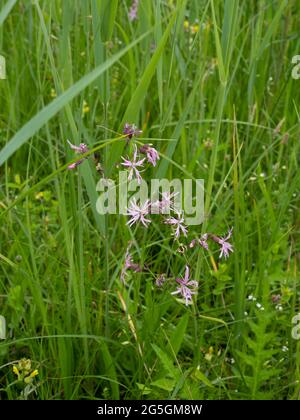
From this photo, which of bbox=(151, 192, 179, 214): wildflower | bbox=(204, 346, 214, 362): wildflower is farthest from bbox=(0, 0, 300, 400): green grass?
bbox=(151, 192, 179, 214): wildflower

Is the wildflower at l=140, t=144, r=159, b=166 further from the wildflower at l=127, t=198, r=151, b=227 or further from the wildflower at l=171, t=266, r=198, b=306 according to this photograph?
the wildflower at l=171, t=266, r=198, b=306

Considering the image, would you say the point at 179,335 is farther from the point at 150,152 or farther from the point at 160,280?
the point at 150,152

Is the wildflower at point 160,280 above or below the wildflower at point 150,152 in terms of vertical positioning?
below

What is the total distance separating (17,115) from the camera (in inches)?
81.7

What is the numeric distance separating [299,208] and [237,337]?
1.39ft

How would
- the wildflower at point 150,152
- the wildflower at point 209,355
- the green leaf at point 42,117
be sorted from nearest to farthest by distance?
the green leaf at point 42,117 → the wildflower at point 150,152 → the wildflower at point 209,355

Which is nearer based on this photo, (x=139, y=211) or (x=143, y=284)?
(x=139, y=211)

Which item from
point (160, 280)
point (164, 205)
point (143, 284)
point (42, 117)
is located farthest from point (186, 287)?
point (42, 117)

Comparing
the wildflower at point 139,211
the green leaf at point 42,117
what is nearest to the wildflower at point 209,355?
the wildflower at point 139,211

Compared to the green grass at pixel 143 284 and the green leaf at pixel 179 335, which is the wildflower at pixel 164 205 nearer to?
the green grass at pixel 143 284

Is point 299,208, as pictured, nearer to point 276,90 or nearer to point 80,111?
point 276,90

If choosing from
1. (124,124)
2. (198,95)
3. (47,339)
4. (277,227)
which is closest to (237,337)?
(277,227)

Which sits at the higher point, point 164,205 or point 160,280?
point 164,205

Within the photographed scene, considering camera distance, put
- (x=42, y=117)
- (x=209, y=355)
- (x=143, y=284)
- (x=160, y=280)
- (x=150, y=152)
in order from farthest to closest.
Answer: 1. (x=143, y=284)
2. (x=209, y=355)
3. (x=160, y=280)
4. (x=150, y=152)
5. (x=42, y=117)
